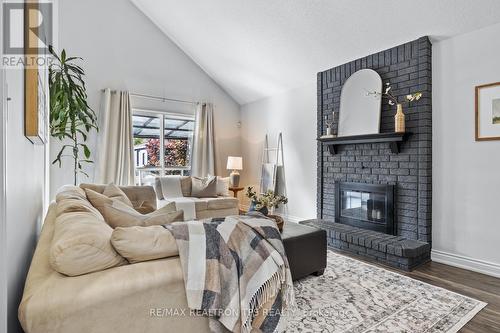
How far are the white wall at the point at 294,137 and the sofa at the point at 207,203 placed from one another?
113cm

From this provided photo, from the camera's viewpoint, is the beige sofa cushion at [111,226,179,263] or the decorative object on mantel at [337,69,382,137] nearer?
the beige sofa cushion at [111,226,179,263]

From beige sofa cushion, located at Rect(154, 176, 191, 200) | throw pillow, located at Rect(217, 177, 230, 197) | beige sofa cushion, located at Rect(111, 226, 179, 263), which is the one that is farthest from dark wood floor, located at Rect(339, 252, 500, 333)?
beige sofa cushion, located at Rect(154, 176, 191, 200)

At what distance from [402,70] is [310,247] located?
245 cm

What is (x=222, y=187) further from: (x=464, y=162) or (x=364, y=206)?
(x=464, y=162)

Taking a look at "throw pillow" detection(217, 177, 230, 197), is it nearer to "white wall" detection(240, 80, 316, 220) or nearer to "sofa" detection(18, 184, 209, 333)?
"white wall" detection(240, 80, 316, 220)

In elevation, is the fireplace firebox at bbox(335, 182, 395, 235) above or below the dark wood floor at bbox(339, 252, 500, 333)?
above

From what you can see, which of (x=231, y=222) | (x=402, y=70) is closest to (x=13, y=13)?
(x=231, y=222)

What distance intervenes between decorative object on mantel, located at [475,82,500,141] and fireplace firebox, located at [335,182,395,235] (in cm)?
107

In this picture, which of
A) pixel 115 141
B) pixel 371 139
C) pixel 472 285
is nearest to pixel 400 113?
pixel 371 139

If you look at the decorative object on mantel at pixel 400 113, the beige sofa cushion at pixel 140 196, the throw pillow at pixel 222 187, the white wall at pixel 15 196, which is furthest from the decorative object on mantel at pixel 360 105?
the white wall at pixel 15 196

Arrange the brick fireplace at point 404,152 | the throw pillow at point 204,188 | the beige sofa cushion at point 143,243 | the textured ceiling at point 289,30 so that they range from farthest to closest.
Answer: the throw pillow at point 204,188, the brick fireplace at point 404,152, the textured ceiling at point 289,30, the beige sofa cushion at point 143,243

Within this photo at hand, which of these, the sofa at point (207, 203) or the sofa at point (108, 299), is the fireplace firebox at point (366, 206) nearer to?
the sofa at point (207, 203)

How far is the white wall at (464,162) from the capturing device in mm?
2754

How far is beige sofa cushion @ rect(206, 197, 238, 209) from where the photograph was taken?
15.0 ft
